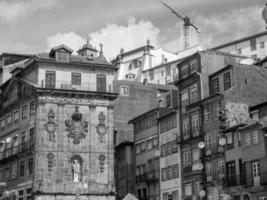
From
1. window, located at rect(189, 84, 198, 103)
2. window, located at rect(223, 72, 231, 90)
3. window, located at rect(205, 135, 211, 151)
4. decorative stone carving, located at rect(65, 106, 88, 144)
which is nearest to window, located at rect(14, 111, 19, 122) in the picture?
decorative stone carving, located at rect(65, 106, 88, 144)

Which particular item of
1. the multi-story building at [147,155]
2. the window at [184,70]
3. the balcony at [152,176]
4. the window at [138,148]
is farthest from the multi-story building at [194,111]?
the window at [138,148]

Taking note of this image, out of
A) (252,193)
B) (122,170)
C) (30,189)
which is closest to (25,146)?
(30,189)

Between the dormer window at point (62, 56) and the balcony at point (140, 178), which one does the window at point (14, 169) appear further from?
the balcony at point (140, 178)

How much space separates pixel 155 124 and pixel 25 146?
17.6 metres

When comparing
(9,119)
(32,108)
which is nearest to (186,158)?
(32,108)

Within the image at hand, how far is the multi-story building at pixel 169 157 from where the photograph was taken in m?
74.6

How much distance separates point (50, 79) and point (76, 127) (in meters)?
7.18

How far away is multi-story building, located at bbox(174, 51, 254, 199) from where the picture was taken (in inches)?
2785

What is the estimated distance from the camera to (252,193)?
59.8 metres

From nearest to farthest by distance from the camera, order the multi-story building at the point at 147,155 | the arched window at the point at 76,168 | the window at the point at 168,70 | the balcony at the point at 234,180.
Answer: the balcony at the point at 234,180
the arched window at the point at 76,168
the multi-story building at the point at 147,155
the window at the point at 168,70

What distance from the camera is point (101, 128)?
263ft

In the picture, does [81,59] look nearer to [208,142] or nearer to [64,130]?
[64,130]

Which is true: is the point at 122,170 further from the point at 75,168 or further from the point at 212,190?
the point at 212,190

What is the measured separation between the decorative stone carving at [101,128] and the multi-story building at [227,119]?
1547cm
